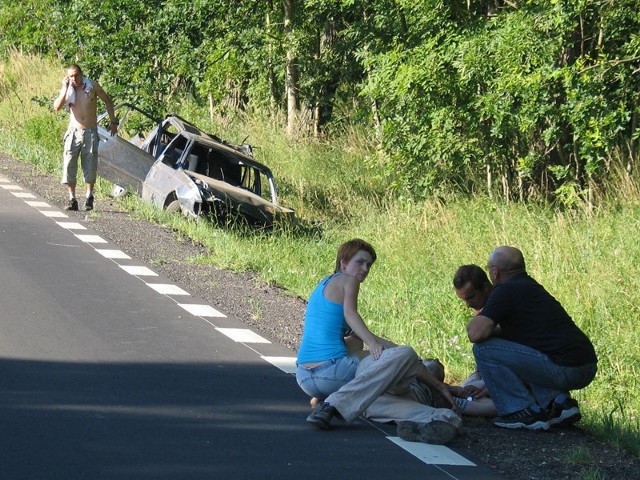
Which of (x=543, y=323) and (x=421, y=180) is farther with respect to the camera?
(x=421, y=180)

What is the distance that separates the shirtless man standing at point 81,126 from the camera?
18.1m

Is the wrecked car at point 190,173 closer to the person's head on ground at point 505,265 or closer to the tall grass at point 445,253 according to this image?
the tall grass at point 445,253

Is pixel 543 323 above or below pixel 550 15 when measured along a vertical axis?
below

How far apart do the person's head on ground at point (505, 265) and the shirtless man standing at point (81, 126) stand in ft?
33.5

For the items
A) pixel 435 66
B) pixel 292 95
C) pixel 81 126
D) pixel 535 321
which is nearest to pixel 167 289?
pixel 535 321

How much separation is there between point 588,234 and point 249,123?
61.4 feet

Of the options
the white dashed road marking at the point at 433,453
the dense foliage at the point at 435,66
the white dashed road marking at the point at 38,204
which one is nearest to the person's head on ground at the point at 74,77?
the white dashed road marking at the point at 38,204

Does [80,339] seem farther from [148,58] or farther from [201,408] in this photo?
[148,58]

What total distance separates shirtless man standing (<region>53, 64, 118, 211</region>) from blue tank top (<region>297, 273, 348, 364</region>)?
396 inches

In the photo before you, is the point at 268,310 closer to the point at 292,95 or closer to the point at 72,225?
the point at 72,225

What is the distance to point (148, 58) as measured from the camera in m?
25.1

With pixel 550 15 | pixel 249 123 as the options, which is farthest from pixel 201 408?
pixel 249 123

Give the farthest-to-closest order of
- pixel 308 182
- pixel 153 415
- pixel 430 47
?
pixel 308 182, pixel 430 47, pixel 153 415

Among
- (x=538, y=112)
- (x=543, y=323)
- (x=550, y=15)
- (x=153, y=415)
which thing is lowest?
(x=153, y=415)
